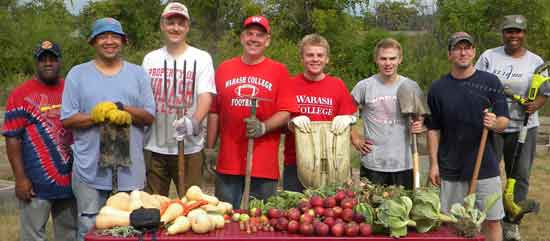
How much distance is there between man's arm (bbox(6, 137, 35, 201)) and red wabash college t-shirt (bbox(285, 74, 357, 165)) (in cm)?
198

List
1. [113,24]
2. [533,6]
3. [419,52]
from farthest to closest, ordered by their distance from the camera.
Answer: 1. [419,52]
2. [533,6]
3. [113,24]

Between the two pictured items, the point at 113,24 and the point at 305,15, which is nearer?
the point at 113,24

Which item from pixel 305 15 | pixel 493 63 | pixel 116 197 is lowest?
pixel 116 197

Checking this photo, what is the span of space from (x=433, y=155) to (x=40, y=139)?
9.58 feet

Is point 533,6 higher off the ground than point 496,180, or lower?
higher

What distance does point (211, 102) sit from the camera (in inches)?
204

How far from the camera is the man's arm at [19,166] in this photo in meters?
5.03

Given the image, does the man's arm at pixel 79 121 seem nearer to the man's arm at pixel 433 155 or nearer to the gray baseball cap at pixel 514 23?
the man's arm at pixel 433 155

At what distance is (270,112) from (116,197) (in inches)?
55.7

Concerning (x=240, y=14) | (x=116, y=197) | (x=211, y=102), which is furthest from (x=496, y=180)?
(x=240, y=14)

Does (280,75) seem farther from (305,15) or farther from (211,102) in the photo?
(305,15)

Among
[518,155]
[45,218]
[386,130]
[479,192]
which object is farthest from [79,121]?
[518,155]

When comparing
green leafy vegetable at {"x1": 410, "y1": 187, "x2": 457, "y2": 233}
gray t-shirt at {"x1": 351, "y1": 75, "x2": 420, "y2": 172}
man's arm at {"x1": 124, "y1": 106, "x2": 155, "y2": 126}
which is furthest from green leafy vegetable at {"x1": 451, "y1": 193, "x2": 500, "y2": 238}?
man's arm at {"x1": 124, "y1": 106, "x2": 155, "y2": 126}

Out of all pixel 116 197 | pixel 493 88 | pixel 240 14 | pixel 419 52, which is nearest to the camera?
pixel 116 197
